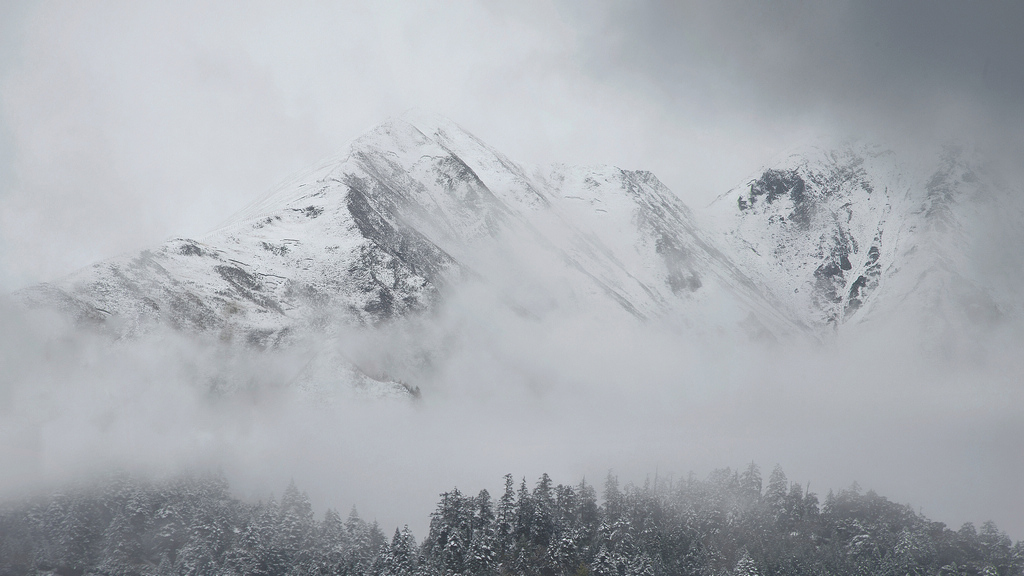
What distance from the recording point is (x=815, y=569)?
597 feet

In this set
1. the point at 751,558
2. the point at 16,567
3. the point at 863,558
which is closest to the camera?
the point at 16,567

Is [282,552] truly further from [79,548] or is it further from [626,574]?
[626,574]

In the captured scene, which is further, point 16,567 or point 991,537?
point 991,537

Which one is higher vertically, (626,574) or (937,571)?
(937,571)

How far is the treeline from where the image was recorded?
520ft

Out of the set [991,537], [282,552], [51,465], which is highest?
[991,537]

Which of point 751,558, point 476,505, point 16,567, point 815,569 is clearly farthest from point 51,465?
point 815,569

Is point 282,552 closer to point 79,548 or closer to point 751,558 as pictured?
point 79,548

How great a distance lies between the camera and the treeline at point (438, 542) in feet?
520

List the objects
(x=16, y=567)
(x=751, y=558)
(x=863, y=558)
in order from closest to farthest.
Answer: (x=16, y=567) → (x=751, y=558) → (x=863, y=558)

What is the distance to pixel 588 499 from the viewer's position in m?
187

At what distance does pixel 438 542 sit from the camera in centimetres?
15800

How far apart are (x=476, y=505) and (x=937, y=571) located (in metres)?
105

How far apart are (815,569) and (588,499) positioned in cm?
5186
